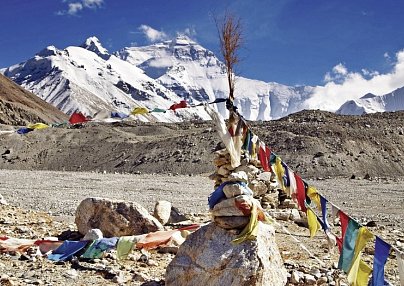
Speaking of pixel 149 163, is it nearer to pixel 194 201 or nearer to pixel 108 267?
pixel 194 201

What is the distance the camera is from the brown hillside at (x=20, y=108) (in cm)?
12321

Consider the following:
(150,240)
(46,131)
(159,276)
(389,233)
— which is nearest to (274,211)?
(389,233)

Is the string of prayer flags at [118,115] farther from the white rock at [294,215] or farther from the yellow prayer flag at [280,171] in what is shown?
the white rock at [294,215]

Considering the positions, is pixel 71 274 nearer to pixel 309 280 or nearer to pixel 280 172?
pixel 309 280

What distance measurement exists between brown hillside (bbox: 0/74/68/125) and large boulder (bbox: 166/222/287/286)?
389 ft

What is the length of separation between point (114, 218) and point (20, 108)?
420 feet

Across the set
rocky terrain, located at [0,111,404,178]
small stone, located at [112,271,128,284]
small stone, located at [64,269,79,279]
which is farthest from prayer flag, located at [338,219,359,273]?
rocky terrain, located at [0,111,404,178]

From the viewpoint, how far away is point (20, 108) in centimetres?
13000

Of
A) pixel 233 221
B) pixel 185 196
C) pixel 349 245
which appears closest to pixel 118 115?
pixel 233 221

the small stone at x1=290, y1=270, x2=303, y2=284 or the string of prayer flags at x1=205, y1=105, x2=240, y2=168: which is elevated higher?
the string of prayer flags at x1=205, y1=105, x2=240, y2=168

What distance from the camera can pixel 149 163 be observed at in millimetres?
54156

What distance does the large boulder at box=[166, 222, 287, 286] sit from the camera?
668 cm

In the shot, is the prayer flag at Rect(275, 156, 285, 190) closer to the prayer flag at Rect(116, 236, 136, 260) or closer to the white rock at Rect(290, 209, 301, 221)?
the prayer flag at Rect(116, 236, 136, 260)

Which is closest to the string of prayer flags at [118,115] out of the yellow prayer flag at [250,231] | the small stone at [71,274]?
the small stone at [71,274]
